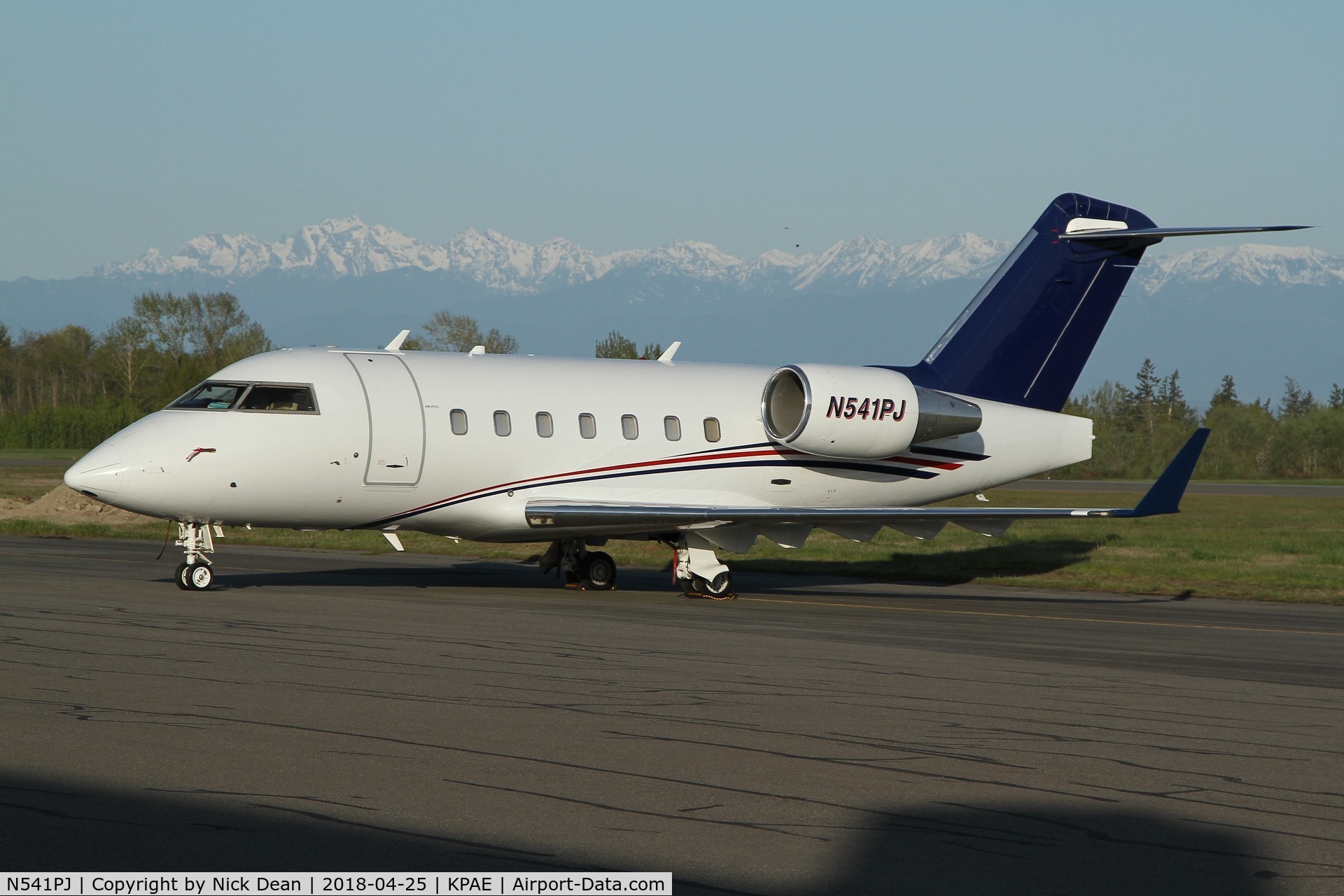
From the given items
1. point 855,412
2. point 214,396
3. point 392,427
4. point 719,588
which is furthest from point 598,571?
point 214,396

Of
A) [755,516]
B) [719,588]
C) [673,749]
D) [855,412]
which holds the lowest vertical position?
[719,588]

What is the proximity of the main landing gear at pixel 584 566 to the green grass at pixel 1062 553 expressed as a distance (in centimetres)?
527

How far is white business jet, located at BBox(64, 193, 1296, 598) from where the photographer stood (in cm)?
1802

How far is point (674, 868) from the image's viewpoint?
6.06 meters

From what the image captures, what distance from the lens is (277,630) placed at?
13992 millimetres

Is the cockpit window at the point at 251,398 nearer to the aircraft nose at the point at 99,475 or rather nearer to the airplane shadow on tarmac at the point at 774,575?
the aircraft nose at the point at 99,475

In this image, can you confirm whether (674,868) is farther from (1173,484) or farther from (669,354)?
(669,354)

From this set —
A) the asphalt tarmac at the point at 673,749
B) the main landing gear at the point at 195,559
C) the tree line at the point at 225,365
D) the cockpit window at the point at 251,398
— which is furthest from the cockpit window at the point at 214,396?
the tree line at the point at 225,365

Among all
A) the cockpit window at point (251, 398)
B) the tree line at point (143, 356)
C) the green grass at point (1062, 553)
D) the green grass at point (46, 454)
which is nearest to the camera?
the cockpit window at point (251, 398)

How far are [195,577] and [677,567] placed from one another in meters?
6.92

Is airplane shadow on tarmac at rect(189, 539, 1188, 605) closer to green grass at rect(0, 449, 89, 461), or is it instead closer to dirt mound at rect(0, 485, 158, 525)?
dirt mound at rect(0, 485, 158, 525)

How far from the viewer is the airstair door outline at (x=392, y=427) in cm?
1858

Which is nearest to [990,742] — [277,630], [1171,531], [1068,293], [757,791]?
[757,791]

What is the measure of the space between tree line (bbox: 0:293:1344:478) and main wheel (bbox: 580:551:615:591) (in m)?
29.6
